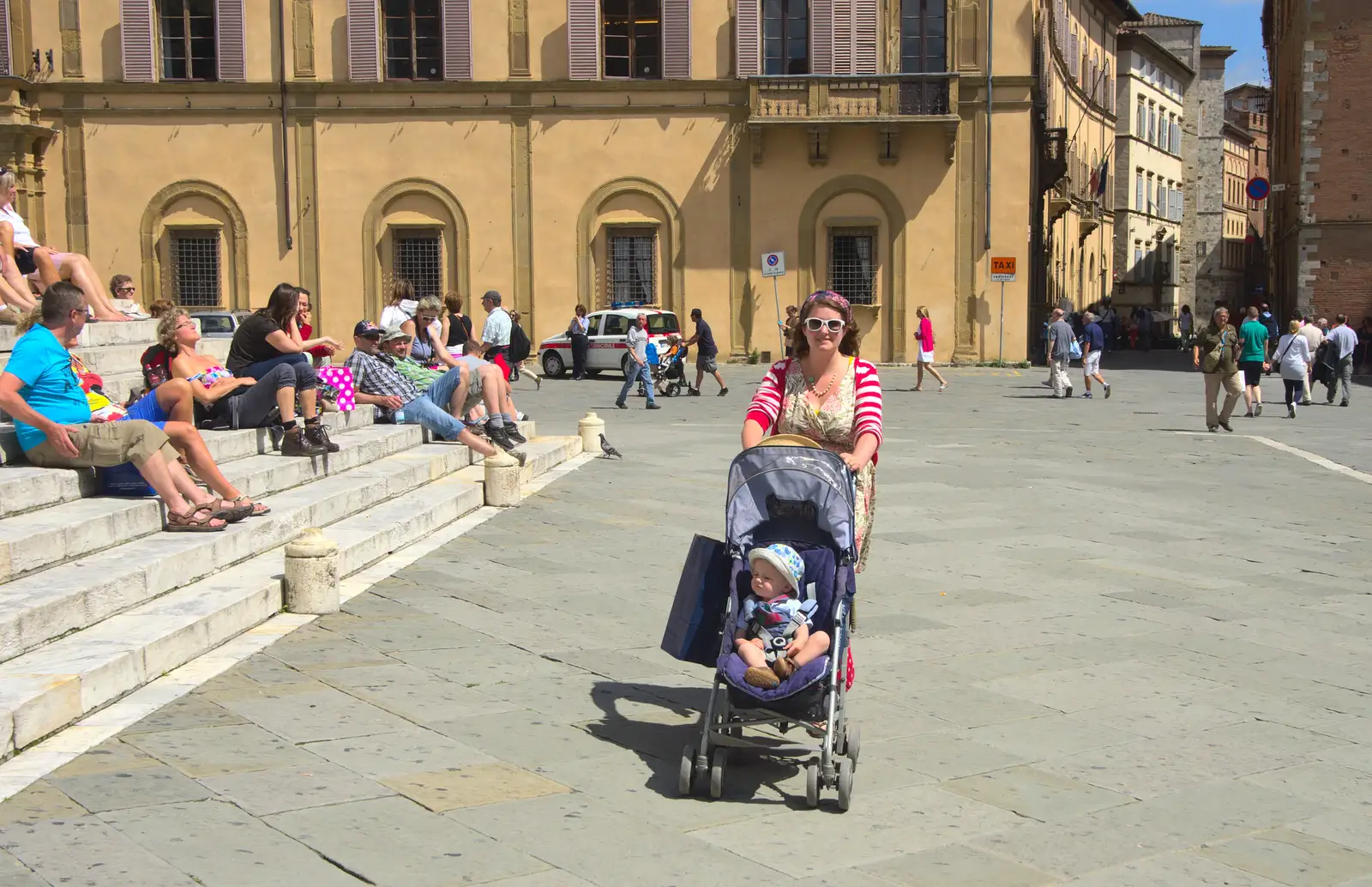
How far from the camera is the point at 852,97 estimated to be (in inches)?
1345

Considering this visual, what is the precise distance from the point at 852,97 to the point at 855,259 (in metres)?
3.54

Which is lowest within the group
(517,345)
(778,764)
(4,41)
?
(778,764)

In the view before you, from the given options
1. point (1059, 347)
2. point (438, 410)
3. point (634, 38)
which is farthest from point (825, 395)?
point (634, 38)

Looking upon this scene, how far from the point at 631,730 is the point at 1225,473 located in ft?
35.0

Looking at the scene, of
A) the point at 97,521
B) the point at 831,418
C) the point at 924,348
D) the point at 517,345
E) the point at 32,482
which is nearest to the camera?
the point at 831,418

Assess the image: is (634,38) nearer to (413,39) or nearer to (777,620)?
(413,39)

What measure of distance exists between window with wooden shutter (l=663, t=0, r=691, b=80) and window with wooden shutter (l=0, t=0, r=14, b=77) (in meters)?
14.3

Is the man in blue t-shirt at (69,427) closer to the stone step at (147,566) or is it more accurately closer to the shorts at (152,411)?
the stone step at (147,566)

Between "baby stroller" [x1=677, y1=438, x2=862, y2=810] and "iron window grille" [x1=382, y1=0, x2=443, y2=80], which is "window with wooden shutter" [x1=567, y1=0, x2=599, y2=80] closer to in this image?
"iron window grille" [x1=382, y1=0, x2=443, y2=80]

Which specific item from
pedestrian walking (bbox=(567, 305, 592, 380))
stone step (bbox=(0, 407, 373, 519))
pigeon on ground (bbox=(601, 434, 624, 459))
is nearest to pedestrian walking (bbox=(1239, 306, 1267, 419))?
pigeon on ground (bbox=(601, 434, 624, 459))

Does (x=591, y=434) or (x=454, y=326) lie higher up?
(x=454, y=326)

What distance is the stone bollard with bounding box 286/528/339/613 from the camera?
784 cm

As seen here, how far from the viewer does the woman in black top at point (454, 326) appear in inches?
685

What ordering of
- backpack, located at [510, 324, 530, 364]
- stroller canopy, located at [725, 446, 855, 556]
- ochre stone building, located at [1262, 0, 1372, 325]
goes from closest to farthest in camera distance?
stroller canopy, located at [725, 446, 855, 556] → backpack, located at [510, 324, 530, 364] → ochre stone building, located at [1262, 0, 1372, 325]
